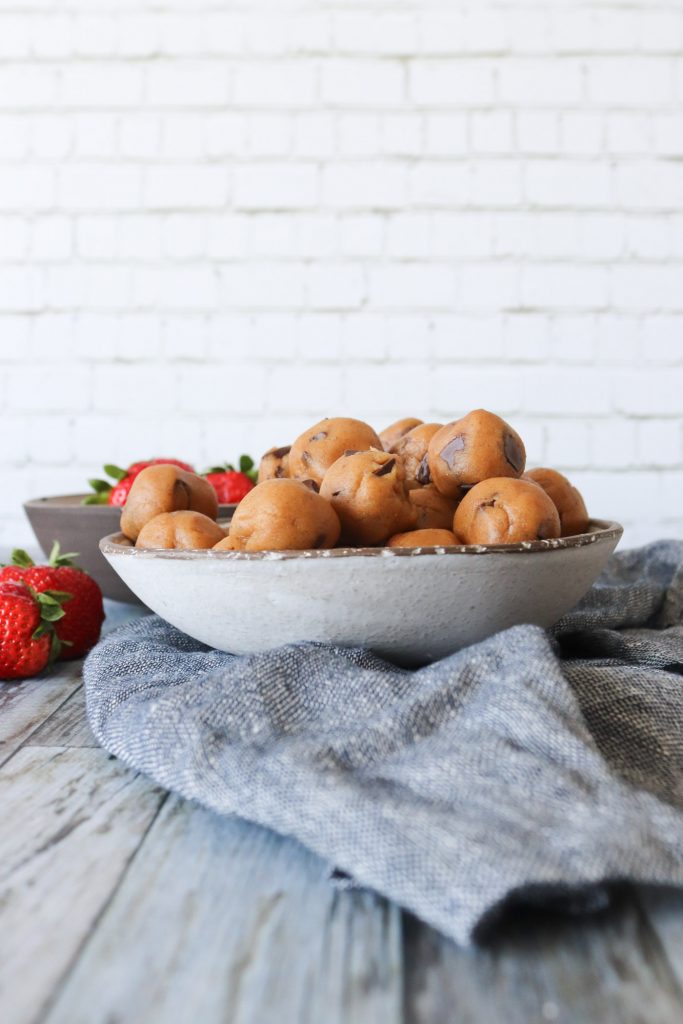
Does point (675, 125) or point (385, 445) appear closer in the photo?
point (385, 445)

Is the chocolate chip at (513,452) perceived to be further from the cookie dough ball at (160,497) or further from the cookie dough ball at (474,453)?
the cookie dough ball at (160,497)

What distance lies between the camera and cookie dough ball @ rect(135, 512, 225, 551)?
80cm

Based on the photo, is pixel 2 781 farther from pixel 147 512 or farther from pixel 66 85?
pixel 66 85

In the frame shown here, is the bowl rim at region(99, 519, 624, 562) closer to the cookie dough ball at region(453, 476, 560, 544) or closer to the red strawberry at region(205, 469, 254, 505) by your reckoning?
the cookie dough ball at region(453, 476, 560, 544)

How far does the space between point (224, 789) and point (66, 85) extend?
6.81ft

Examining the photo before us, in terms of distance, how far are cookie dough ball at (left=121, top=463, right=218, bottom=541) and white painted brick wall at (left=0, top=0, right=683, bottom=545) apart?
132 centimetres

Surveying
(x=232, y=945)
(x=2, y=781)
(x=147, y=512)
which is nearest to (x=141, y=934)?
(x=232, y=945)

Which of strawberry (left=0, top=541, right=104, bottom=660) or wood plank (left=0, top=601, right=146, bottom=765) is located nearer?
wood plank (left=0, top=601, right=146, bottom=765)

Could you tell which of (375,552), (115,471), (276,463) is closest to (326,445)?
(276,463)

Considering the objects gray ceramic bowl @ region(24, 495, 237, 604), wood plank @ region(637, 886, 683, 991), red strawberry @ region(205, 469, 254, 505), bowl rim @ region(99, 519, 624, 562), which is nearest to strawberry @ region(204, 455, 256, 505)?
red strawberry @ region(205, 469, 254, 505)

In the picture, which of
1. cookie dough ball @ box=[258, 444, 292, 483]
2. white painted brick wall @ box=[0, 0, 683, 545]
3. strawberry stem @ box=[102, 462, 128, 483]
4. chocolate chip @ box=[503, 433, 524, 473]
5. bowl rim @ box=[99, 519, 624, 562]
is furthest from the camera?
white painted brick wall @ box=[0, 0, 683, 545]

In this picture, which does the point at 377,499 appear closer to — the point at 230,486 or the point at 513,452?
the point at 513,452

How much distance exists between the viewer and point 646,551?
4.11 ft

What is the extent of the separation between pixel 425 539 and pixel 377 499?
2.0 inches
